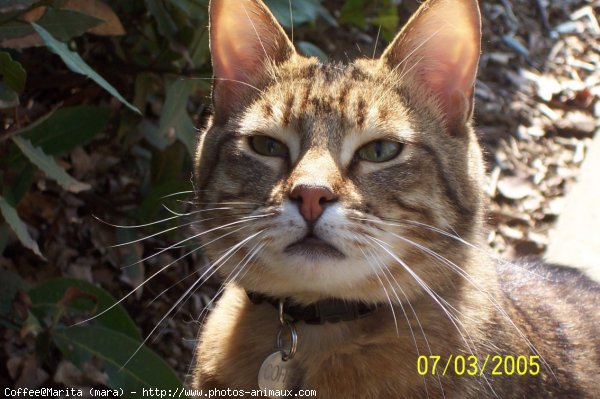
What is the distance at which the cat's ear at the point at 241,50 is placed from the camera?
296 cm

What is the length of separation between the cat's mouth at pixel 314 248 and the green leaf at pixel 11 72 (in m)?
1.04

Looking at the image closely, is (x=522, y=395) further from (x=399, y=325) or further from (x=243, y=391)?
(x=243, y=391)

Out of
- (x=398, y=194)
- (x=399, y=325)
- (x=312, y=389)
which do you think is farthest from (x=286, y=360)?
(x=398, y=194)

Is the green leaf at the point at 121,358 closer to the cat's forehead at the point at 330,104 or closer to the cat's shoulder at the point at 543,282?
the cat's forehead at the point at 330,104

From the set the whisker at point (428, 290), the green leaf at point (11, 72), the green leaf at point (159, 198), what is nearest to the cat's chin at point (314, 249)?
the whisker at point (428, 290)

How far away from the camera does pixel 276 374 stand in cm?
274

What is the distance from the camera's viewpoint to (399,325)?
2.76 metres

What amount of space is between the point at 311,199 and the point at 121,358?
108 centimetres

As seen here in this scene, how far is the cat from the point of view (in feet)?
8.38

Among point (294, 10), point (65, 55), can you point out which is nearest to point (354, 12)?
point (294, 10)

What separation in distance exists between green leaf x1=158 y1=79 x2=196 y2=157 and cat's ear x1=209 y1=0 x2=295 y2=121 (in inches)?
22.1

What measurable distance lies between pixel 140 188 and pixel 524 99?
11.1 feet

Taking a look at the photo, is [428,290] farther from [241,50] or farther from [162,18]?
[162,18]
